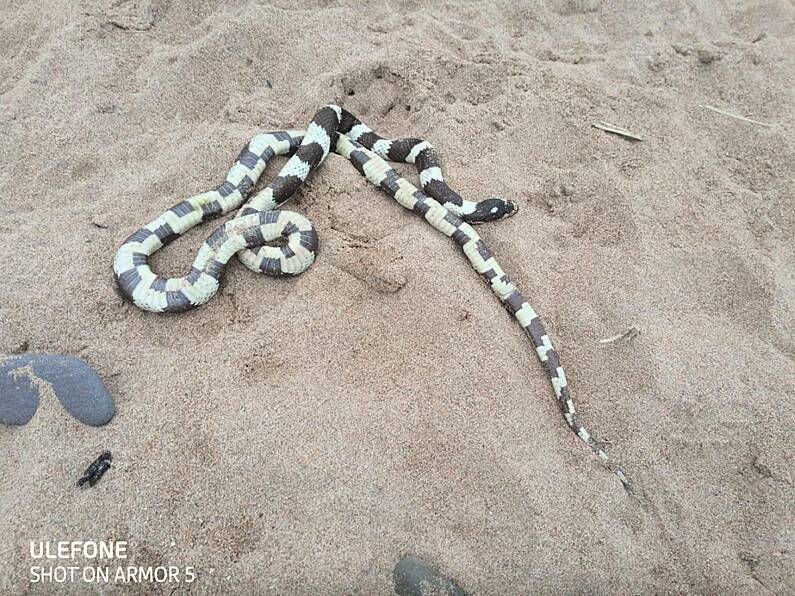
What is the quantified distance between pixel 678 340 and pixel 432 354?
160 centimetres

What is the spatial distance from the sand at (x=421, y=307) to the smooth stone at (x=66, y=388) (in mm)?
91

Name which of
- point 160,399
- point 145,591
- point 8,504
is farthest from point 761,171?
point 8,504

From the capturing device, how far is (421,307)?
3.28 m

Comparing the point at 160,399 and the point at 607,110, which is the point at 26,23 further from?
the point at 607,110

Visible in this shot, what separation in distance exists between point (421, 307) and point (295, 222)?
3.23 feet

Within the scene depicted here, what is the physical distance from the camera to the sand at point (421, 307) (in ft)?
8.32

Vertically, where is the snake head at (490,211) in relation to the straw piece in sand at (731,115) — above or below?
below

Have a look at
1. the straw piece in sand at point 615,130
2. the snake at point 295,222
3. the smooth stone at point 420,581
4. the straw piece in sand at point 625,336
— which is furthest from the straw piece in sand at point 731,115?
the smooth stone at point 420,581

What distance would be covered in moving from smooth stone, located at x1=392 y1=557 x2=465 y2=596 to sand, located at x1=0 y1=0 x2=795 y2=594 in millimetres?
66

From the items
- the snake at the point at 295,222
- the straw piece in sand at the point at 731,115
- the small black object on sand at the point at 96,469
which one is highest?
the straw piece in sand at the point at 731,115

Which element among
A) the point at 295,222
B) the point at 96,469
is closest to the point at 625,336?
the point at 295,222

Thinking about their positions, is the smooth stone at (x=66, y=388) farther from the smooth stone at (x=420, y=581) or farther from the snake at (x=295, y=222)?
the smooth stone at (x=420, y=581)

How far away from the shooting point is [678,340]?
333 centimetres

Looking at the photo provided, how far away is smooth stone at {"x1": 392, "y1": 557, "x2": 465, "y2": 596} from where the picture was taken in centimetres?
233
